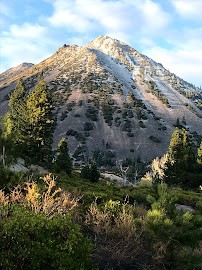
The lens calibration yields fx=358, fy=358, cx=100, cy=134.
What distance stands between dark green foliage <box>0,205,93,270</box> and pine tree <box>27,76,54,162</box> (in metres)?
42.4

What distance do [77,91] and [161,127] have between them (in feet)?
134

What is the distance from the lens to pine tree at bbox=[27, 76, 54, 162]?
52.1 meters

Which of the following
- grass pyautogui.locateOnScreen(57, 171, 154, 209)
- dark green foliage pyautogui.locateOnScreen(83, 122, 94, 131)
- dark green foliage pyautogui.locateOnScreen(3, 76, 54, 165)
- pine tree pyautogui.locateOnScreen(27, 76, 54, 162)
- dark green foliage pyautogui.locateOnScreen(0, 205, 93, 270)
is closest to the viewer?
dark green foliage pyautogui.locateOnScreen(0, 205, 93, 270)

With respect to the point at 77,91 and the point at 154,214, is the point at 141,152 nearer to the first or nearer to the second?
the point at 77,91

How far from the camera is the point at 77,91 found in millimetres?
154000

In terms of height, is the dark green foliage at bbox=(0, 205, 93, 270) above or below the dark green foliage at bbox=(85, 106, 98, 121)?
below

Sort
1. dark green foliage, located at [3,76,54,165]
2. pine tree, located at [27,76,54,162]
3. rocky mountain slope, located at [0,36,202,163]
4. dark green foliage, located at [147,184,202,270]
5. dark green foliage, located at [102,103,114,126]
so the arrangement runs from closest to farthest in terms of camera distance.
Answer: dark green foliage, located at [147,184,202,270] < dark green foliage, located at [3,76,54,165] < pine tree, located at [27,76,54,162] < rocky mountain slope, located at [0,36,202,163] < dark green foliage, located at [102,103,114,126]

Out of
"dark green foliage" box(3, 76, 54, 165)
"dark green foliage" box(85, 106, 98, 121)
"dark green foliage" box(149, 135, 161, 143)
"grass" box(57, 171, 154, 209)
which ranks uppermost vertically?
"dark green foliage" box(85, 106, 98, 121)

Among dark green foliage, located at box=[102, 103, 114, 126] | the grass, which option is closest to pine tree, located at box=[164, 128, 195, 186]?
the grass

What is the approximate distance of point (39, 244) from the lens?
916cm

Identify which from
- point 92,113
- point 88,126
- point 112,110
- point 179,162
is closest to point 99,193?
point 179,162

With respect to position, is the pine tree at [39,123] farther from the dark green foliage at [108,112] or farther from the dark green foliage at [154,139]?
the dark green foliage at [108,112]

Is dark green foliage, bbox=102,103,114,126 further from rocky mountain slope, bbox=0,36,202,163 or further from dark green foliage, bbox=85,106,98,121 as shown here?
dark green foliage, bbox=85,106,98,121

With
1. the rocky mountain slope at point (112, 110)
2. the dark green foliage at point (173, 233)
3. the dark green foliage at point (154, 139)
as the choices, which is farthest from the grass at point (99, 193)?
the dark green foliage at point (154, 139)
